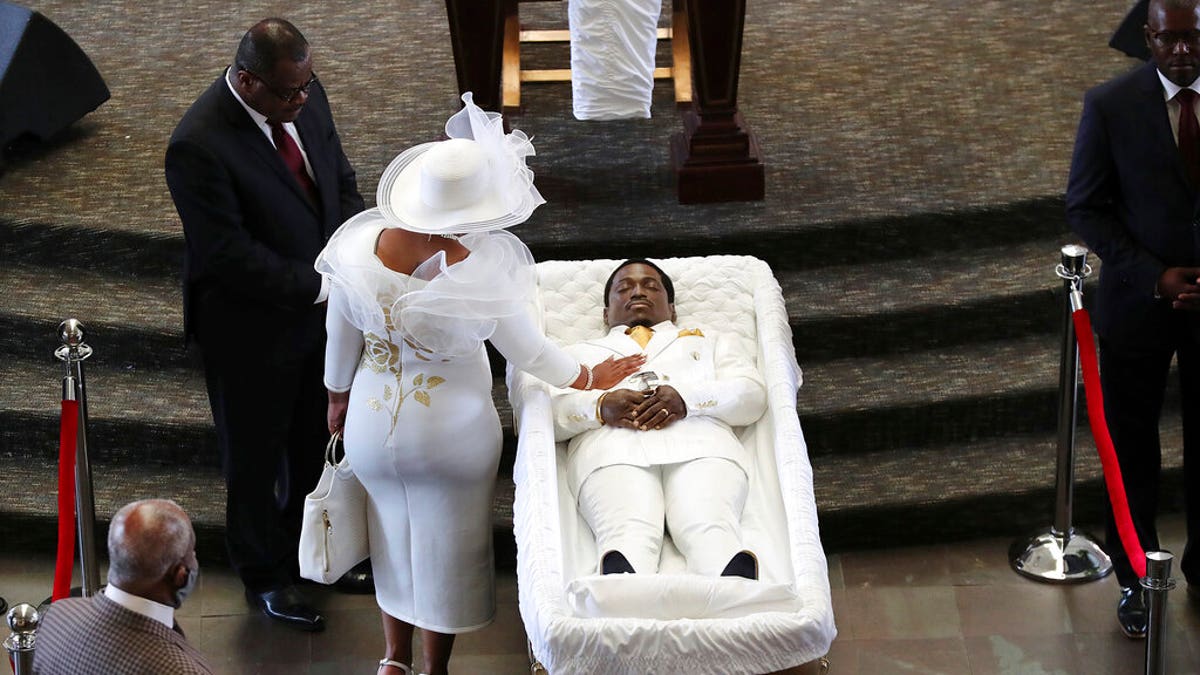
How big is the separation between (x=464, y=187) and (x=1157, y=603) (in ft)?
6.60

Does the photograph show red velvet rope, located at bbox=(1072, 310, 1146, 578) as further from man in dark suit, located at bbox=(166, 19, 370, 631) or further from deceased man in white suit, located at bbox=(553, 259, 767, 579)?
man in dark suit, located at bbox=(166, 19, 370, 631)

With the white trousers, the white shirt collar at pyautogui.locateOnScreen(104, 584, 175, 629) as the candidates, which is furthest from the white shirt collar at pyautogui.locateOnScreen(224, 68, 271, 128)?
the white shirt collar at pyautogui.locateOnScreen(104, 584, 175, 629)

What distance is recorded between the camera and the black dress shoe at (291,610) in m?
5.28

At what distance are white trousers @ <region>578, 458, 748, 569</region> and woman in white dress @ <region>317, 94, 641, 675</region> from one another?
11.6 inches

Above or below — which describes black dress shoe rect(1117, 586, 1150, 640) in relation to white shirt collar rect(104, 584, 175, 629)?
below

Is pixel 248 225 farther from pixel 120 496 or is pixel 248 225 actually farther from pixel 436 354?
pixel 120 496

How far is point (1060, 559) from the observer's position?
18.0 feet

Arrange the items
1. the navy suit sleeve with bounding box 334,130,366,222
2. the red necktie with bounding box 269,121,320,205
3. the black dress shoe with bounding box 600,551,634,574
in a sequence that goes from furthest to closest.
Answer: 1. the navy suit sleeve with bounding box 334,130,366,222
2. the red necktie with bounding box 269,121,320,205
3. the black dress shoe with bounding box 600,551,634,574

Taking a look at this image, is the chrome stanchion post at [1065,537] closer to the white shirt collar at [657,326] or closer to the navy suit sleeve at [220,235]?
the white shirt collar at [657,326]

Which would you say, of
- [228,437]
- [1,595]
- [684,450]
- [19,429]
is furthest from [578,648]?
[19,429]

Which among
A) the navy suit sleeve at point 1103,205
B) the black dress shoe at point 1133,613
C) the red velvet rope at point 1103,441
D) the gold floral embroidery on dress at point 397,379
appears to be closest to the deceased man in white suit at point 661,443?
the gold floral embroidery on dress at point 397,379

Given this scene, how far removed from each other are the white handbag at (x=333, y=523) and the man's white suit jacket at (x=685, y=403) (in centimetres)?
58

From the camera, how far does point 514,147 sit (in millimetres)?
4465

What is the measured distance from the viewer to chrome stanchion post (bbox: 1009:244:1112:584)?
5.26 meters
